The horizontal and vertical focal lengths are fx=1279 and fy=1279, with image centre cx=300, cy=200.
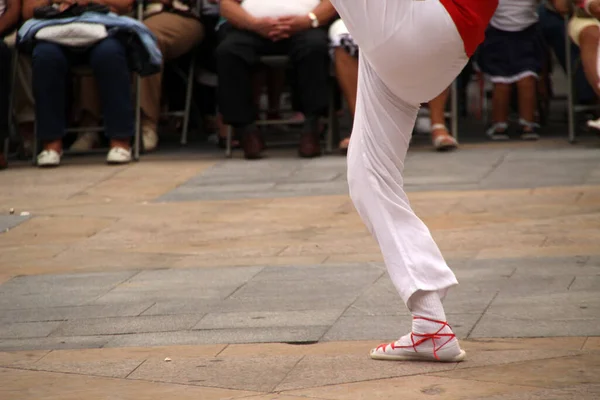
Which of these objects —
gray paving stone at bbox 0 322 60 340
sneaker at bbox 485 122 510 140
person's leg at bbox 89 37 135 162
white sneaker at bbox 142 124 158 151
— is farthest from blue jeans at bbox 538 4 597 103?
gray paving stone at bbox 0 322 60 340

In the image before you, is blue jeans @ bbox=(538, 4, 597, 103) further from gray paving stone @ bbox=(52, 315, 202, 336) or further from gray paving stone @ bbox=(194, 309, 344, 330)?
gray paving stone @ bbox=(52, 315, 202, 336)

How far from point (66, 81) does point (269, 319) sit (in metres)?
5.56

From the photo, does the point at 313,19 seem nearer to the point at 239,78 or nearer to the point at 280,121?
the point at 239,78

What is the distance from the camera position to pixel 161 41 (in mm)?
10727

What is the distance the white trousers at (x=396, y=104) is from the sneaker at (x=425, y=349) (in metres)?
0.15

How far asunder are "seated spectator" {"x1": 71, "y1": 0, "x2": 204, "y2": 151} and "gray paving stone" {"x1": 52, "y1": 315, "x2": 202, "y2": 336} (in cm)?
582

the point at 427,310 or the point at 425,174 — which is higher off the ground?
the point at 427,310

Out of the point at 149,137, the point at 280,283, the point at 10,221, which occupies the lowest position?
the point at 149,137

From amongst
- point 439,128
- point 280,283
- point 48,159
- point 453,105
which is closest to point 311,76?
point 439,128

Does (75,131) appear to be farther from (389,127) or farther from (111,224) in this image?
(389,127)

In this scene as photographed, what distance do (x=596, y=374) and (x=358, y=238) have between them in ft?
9.62

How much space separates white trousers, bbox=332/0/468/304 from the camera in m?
4.02

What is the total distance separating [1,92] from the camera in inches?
404

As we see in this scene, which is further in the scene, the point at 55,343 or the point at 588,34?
the point at 588,34
